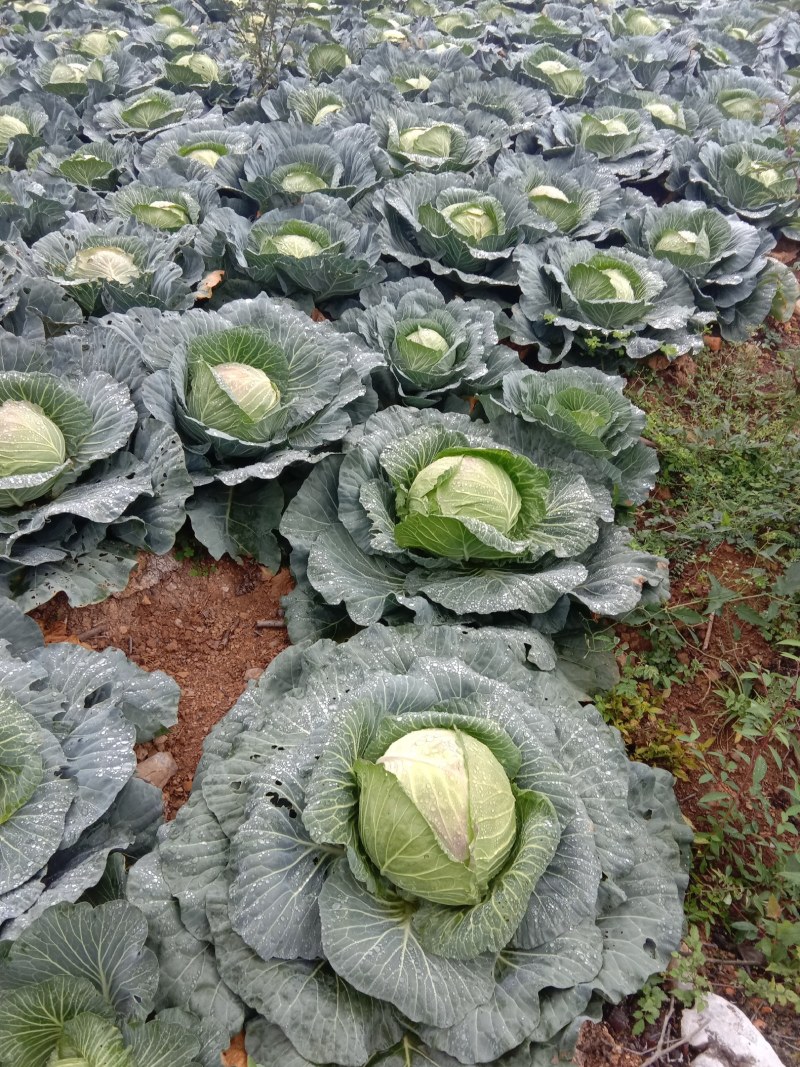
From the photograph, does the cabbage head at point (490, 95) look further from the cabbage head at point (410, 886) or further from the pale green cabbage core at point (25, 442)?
the cabbage head at point (410, 886)

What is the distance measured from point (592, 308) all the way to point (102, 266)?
3099 mm

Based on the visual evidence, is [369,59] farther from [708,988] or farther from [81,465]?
[708,988]

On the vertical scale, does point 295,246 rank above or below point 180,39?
below

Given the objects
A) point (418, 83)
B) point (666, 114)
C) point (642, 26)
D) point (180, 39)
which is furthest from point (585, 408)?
point (642, 26)

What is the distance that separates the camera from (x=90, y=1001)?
2.01 m

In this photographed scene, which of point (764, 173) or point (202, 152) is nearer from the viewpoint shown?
point (202, 152)

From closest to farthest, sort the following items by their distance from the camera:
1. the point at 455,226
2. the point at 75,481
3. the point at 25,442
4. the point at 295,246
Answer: the point at 25,442 < the point at 75,481 < the point at 295,246 < the point at 455,226

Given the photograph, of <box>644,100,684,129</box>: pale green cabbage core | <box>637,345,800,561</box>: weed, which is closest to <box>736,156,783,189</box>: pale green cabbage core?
<box>644,100,684,129</box>: pale green cabbage core

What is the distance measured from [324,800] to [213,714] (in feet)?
4.05

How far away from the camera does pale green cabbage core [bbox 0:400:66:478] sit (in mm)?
3137

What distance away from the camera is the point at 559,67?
7922mm

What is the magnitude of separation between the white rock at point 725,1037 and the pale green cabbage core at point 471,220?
449 centimetres

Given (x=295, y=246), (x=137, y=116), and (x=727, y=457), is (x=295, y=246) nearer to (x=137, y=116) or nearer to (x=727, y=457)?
(x=727, y=457)

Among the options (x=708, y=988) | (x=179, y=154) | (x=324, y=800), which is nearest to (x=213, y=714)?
(x=324, y=800)
